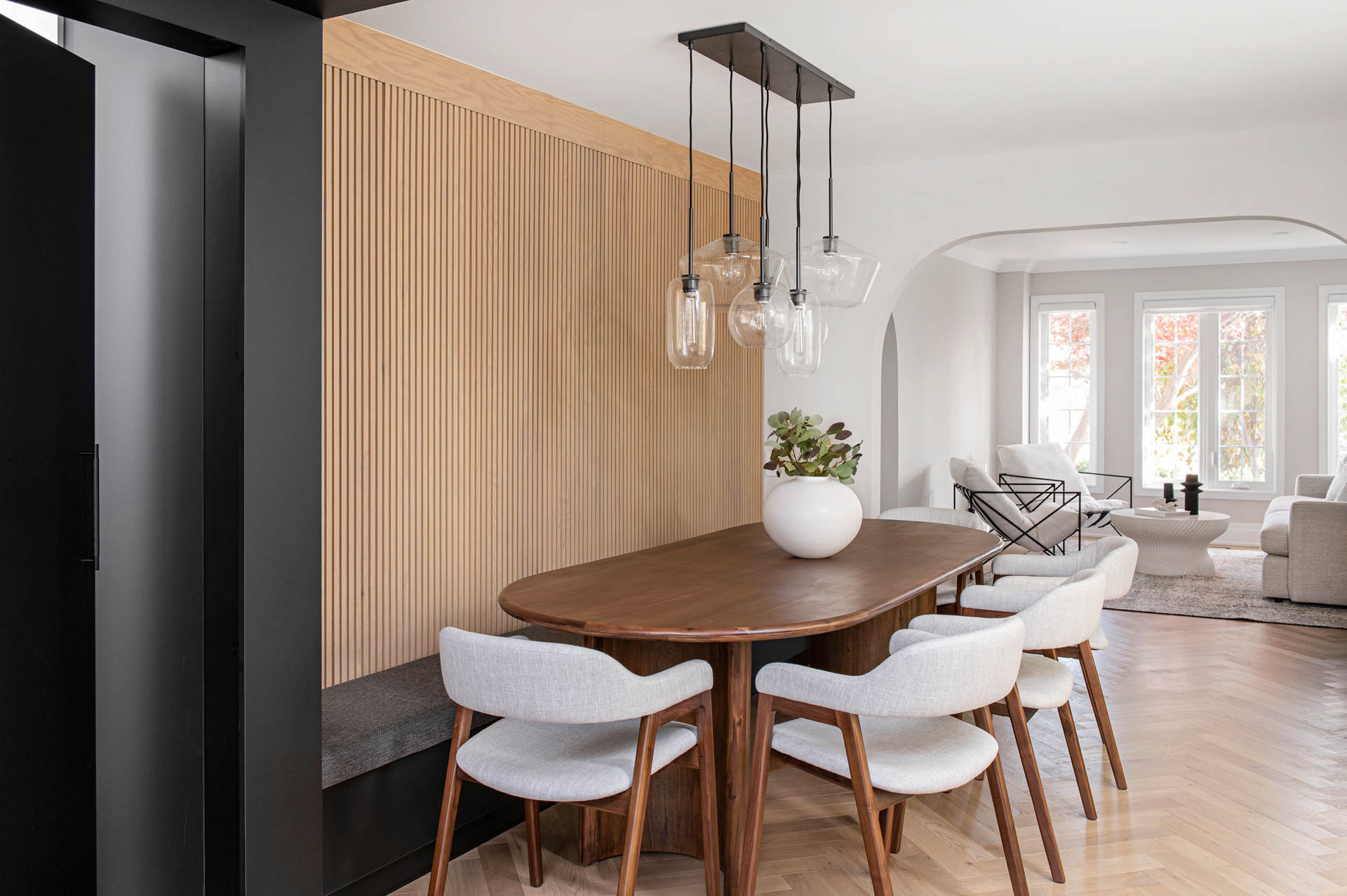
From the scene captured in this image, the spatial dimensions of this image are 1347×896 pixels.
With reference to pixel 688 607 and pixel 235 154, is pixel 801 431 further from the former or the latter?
pixel 235 154

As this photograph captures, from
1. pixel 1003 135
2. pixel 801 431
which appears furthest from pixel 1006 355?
pixel 801 431

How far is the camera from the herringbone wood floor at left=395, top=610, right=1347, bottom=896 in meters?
2.73

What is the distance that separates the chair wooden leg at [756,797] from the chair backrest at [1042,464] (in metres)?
6.47

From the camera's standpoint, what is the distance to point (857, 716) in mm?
2281

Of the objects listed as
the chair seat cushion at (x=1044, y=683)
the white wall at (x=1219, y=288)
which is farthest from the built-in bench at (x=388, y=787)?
the white wall at (x=1219, y=288)

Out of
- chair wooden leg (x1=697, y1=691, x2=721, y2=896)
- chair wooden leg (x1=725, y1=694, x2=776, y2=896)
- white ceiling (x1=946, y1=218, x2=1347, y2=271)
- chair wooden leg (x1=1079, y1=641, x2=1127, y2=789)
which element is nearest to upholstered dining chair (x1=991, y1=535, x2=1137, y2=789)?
chair wooden leg (x1=1079, y1=641, x2=1127, y2=789)

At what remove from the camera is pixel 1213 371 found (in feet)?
30.4

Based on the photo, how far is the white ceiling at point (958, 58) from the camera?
118 inches

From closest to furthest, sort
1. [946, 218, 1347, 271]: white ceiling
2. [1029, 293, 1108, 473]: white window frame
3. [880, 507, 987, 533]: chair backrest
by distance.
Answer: [880, 507, 987, 533]: chair backrest, [946, 218, 1347, 271]: white ceiling, [1029, 293, 1108, 473]: white window frame

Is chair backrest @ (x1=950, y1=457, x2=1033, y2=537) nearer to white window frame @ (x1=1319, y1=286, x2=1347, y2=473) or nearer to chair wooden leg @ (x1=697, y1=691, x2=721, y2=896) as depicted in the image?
white window frame @ (x1=1319, y1=286, x2=1347, y2=473)

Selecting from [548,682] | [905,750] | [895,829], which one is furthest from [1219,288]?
[548,682]

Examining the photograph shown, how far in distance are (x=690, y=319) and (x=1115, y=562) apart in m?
1.63

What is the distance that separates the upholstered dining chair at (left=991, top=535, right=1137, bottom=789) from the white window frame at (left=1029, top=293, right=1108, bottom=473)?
6.28 meters

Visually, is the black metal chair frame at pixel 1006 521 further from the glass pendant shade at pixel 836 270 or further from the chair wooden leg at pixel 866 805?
the chair wooden leg at pixel 866 805
